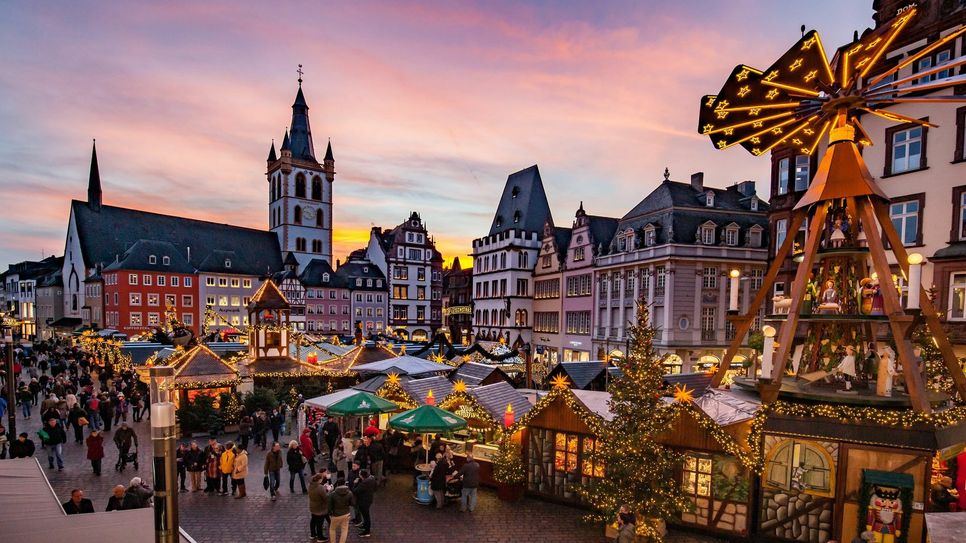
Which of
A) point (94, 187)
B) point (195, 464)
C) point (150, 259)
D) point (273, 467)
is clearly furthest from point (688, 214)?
point (94, 187)

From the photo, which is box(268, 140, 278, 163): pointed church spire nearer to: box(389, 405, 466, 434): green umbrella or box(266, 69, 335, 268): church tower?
box(266, 69, 335, 268): church tower

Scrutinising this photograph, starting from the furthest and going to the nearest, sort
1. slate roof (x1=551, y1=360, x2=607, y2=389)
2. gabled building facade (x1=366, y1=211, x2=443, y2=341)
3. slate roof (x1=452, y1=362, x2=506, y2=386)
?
gabled building facade (x1=366, y1=211, x2=443, y2=341), slate roof (x1=551, y1=360, x2=607, y2=389), slate roof (x1=452, y1=362, x2=506, y2=386)

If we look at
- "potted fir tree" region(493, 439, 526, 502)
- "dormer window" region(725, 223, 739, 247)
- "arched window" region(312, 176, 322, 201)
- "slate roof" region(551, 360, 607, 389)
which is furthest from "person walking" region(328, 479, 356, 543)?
"arched window" region(312, 176, 322, 201)

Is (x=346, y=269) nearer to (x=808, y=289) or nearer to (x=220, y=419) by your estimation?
(x=220, y=419)

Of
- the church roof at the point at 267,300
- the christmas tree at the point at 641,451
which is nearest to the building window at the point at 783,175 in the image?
the christmas tree at the point at 641,451

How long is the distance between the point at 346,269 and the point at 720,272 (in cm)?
4759

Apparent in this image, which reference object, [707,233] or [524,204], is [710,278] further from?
[524,204]

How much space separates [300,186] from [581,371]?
6931 cm

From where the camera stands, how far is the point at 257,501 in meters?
13.4

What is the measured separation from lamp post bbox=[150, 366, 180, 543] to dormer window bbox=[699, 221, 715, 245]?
34832 millimetres

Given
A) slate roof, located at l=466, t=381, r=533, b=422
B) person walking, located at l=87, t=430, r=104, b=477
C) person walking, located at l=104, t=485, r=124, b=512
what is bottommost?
person walking, located at l=87, t=430, r=104, b=477

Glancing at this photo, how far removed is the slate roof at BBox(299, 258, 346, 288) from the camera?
2564 inches

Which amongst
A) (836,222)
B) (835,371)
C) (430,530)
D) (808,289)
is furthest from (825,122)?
(430,530)

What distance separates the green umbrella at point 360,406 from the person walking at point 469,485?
3671 mm
